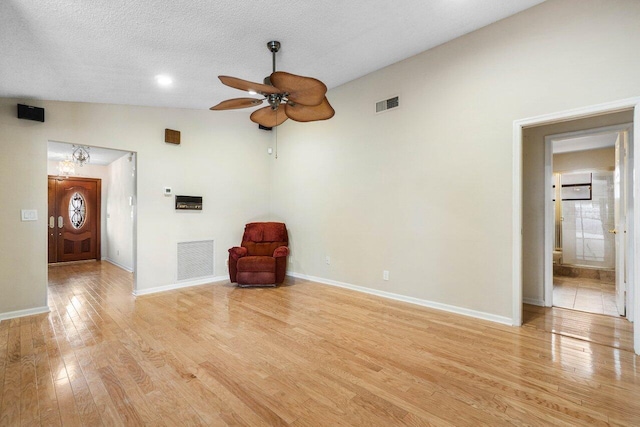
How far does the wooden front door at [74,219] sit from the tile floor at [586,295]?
1004cm

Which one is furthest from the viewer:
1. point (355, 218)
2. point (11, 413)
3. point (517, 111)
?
point (355, 218)

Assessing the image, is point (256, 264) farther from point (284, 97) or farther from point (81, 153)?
point (81, 153)

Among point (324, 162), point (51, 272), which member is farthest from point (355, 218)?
point (51, 272)

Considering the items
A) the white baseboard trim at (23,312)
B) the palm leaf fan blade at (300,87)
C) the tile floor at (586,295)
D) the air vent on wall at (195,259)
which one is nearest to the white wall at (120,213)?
the air vent on wall at (195,259)

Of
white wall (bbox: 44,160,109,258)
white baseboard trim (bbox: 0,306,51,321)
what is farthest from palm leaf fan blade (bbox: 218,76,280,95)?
white wall (bbox: 44,160,109,258)

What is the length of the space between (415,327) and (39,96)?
5.25 meters

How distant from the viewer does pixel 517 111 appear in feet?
10.1

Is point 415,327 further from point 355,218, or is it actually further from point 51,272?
point 51,272

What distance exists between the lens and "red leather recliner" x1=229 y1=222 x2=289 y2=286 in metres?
4.77

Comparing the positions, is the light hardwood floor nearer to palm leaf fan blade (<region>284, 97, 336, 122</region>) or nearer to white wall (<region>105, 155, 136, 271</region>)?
palm leaf fan blade (<region>284, 97, 336, 122</region>)

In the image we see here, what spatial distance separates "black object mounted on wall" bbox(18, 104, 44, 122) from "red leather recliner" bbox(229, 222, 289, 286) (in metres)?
2.99

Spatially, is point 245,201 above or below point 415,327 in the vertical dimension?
above

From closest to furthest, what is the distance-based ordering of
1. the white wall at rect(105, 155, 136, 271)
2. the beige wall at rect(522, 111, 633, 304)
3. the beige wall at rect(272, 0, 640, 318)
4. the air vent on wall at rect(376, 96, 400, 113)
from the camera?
the beige wall at rect(272, 0, 640, 318)
the beige wall at rect(522, 111, 633, 304)
the air vent on wall at rect(376, 96, 400, 113)
the white wall at rect(105, 155, 136, 271)

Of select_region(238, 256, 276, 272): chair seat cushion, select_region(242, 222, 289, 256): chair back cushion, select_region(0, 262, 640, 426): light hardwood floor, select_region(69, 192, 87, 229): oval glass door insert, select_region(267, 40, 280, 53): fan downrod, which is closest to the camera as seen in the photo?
select_region(0, 262, 640, 426): light hardwood floor
